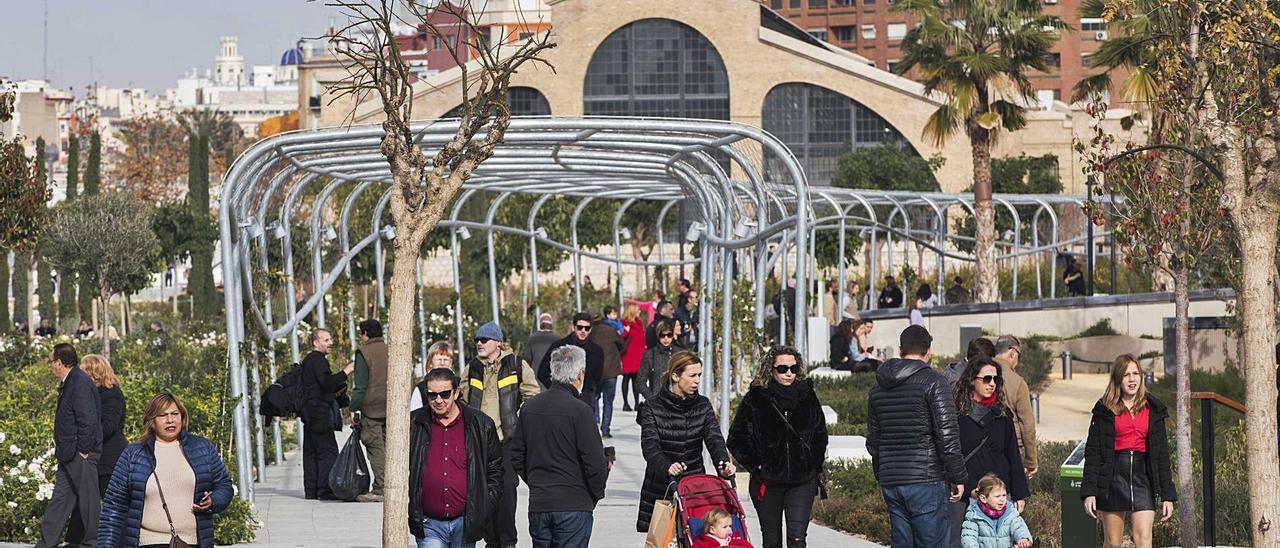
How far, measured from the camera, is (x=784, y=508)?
30.5 ft

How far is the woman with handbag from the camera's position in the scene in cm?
791

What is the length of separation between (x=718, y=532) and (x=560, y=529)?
0.73m

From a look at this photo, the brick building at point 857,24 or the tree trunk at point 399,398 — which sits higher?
the brick building at point 857,24

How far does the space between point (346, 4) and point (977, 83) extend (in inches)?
938

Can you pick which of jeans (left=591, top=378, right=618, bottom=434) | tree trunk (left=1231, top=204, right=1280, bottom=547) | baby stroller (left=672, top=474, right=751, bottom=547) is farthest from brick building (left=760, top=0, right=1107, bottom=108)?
baby stroller (left=672, top=474, right=751, bottom=547)

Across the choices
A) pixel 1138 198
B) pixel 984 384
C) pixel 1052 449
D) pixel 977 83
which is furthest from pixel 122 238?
pixel 984 384

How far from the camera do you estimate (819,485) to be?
9320 millimetres

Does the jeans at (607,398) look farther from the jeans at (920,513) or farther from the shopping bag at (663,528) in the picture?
the shopping bag at (663,528)

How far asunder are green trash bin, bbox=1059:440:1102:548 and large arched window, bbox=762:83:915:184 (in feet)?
178

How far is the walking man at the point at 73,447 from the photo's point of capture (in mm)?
10398

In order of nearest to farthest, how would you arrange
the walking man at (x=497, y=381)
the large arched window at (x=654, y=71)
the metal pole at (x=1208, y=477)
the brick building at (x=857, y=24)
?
the metal pole at (x=1208, y=477), the walking man at (x=497, y=381), the large arched window at (x=654, y=71), the brick building at (x=857, y=24)

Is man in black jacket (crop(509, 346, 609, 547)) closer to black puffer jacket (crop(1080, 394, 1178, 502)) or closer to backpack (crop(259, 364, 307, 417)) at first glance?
black puffer jacket (crop(1080, 394, 1178, 502))

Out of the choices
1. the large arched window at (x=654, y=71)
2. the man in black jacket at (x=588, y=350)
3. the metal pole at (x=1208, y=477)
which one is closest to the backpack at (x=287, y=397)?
the man in black jacket at (x=588, y=350)

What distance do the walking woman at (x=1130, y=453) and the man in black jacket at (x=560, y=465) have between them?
8.34ft
